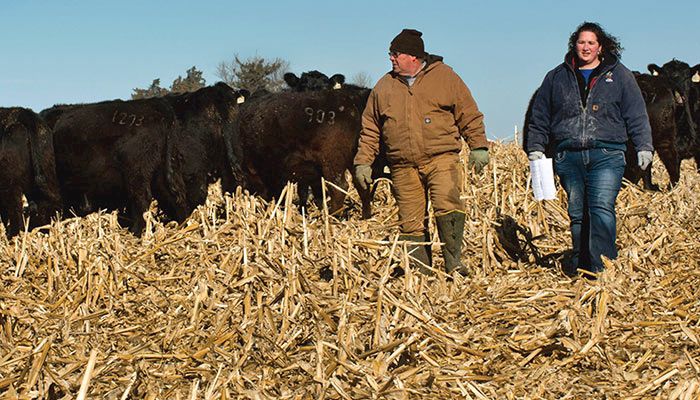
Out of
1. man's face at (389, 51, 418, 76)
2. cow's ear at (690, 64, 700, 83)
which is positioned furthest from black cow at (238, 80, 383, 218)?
cow's ear at (690, 64, 700, 83)

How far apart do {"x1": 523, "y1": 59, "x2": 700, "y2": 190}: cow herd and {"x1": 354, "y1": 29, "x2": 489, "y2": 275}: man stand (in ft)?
20.2

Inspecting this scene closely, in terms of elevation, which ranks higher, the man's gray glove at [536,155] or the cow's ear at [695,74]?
the cow's ear at [695,74]

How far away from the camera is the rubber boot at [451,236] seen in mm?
7469

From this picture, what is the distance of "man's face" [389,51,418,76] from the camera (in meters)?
7.31

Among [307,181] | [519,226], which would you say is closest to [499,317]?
[519,226]

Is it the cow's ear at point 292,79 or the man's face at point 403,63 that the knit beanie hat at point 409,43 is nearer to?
the man's face at point 403,63

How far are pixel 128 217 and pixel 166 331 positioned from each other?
6.16 meters

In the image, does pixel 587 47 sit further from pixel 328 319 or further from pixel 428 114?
pixel 328 319

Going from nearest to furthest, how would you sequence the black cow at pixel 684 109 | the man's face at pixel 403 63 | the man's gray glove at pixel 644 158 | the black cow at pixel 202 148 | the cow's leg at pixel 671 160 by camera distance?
1. the man's gray glove at pixel 644 158
2. the man's face at pixel 403 63
3. the black cow at pixel 202 148
4. the cow's leg at pixel 671 160
5. the black cow at pixel 684 109

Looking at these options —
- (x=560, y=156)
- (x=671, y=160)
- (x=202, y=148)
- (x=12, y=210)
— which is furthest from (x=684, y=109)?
(x=12, y=210)

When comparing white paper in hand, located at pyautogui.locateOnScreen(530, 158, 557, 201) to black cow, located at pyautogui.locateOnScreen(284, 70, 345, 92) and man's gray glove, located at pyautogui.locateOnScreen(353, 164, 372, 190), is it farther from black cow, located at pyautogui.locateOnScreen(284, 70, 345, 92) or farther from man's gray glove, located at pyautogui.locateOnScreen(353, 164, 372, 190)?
black cow, located at pyautogui.locateOnScreen(284, 70, 345, 92)

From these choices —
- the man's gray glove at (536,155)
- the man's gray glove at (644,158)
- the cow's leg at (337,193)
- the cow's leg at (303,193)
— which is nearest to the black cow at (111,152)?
the cow's leg at (303,193)

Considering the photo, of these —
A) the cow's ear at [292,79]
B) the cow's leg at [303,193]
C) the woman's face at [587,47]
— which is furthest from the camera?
the cow's ear at [292,79]

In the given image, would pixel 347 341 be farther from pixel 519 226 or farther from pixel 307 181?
pixel 307 181
